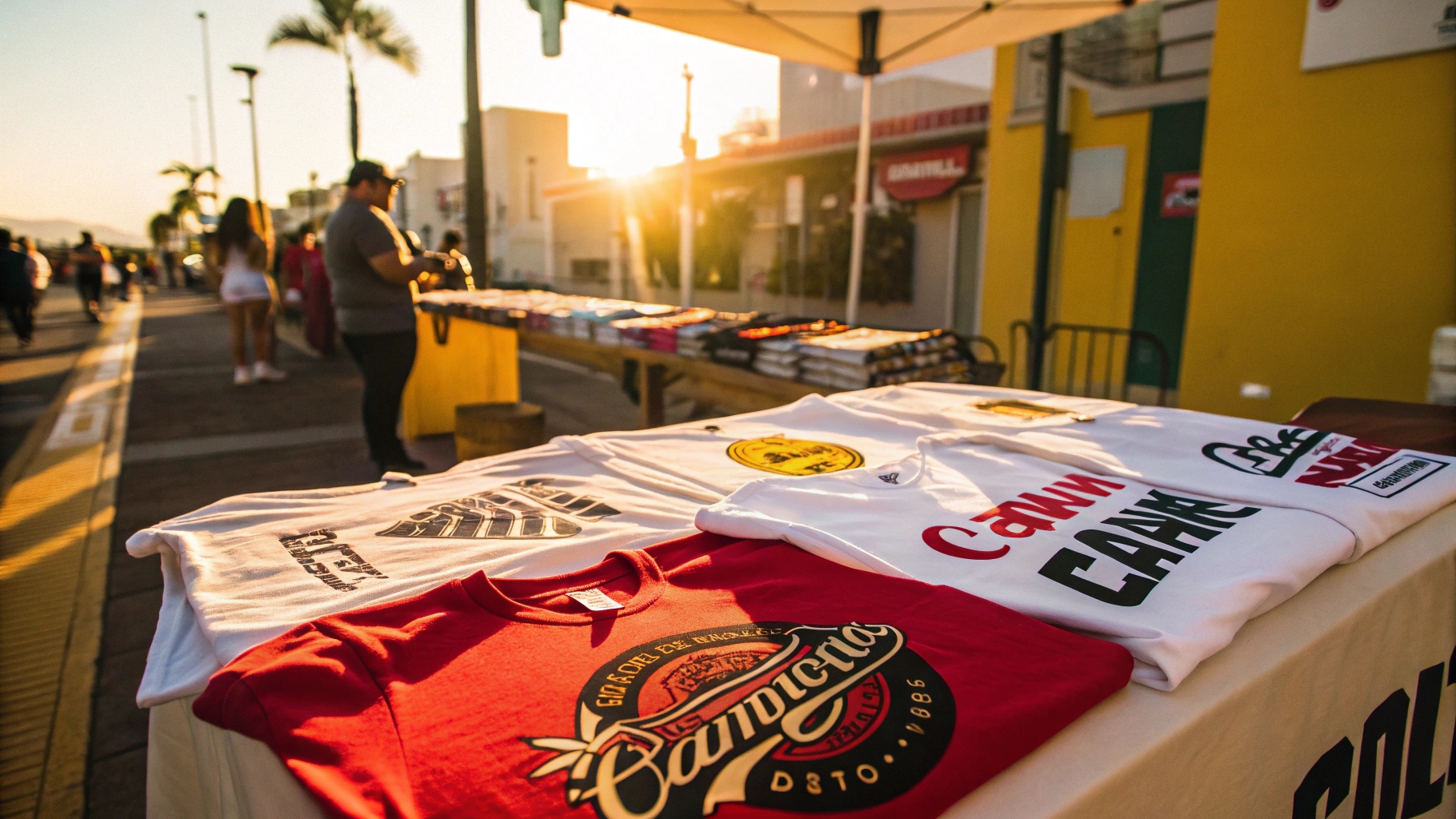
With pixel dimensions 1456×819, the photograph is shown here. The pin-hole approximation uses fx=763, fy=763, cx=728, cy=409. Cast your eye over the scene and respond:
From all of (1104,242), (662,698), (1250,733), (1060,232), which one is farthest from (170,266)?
(1250,733)

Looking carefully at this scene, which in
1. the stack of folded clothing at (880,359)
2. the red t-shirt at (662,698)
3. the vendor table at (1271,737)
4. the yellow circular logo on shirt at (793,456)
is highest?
the stack of folded clothing at (880,359)

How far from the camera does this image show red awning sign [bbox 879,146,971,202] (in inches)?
504

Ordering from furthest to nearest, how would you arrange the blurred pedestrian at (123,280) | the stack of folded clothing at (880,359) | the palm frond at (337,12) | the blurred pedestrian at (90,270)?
the blurred pedestrian at (123,280), the palm frond at (337,12), the blurred pedestrian at (90,270), the stack of folded clothing at (880,359)

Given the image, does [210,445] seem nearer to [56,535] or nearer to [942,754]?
[56,535]

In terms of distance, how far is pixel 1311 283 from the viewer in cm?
475

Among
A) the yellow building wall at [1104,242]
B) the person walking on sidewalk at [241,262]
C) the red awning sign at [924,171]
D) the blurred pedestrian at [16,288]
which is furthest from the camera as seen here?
the red awning sign at [924,171]

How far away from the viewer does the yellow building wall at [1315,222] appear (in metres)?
4.30

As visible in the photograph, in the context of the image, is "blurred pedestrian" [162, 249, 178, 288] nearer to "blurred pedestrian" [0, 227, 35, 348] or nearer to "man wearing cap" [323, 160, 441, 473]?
"blurred pedestrian" [0, 227, 35, 348]

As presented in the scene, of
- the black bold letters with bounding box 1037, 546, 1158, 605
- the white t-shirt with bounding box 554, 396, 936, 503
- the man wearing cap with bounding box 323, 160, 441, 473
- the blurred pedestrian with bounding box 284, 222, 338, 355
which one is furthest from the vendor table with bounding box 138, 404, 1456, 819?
the blurred pedestrian with bounding box 284, 222, 338, 355

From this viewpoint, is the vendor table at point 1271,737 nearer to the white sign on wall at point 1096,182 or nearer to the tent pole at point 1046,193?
the tent pole at point 1046,193

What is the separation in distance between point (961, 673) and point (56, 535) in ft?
15.9

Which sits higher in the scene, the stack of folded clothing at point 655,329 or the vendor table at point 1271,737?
the stack of folded clothing at point 655,329

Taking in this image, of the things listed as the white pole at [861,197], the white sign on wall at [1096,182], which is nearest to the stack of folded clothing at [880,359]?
the white pole at [861,197]

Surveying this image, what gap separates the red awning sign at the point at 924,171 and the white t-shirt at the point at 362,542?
1251cm
